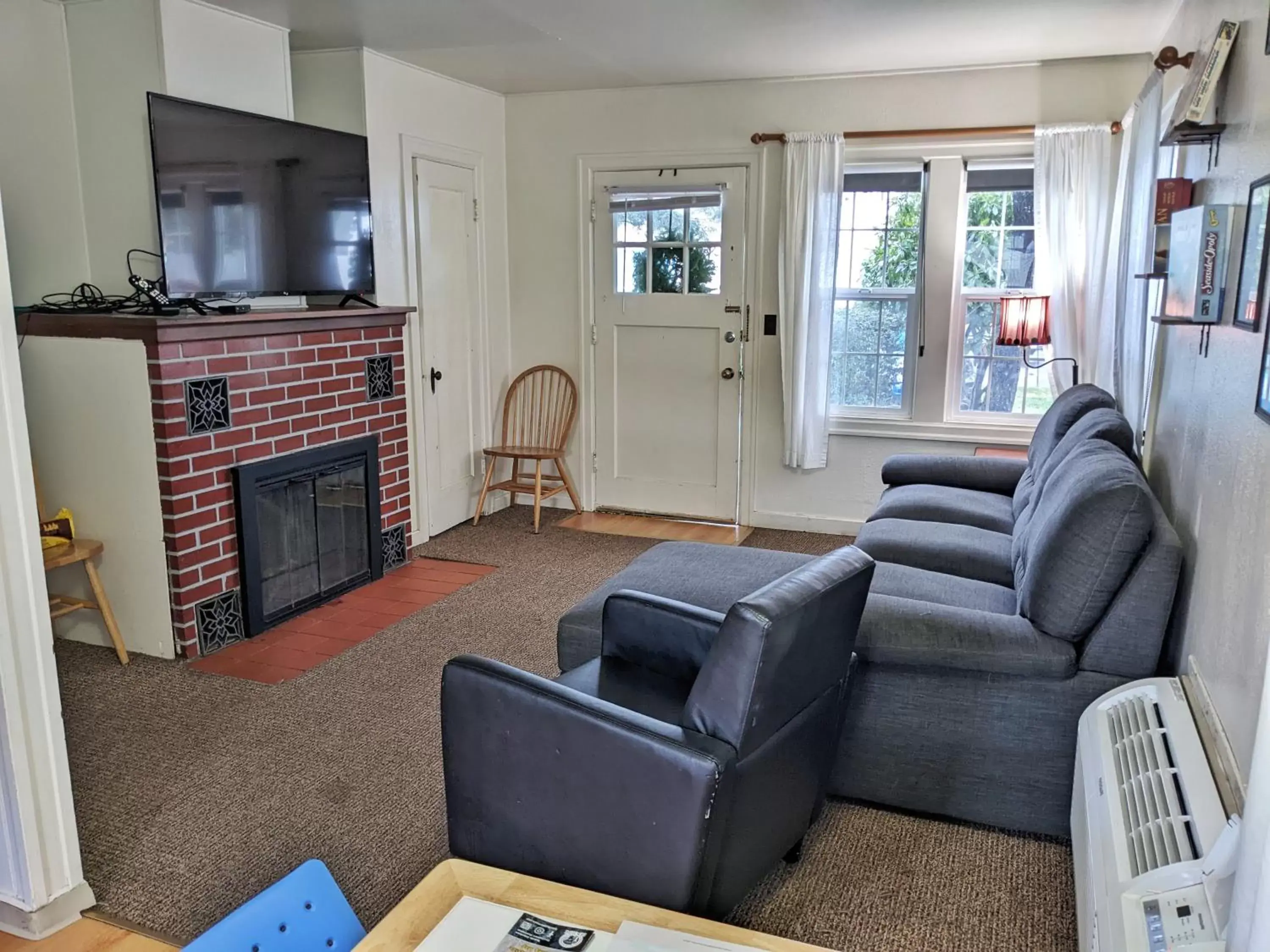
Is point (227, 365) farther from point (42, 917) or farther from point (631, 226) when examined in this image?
point (631, 226)

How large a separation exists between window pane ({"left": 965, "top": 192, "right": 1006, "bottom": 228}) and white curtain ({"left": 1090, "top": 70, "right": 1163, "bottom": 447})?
1.91 feet

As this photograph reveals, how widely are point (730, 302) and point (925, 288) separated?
3.27ft

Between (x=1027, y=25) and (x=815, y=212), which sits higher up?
(x=1027, y=25)

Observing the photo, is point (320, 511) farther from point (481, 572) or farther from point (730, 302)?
point (730, 302)

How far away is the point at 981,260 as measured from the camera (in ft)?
15.6

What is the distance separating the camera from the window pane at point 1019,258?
4672mm

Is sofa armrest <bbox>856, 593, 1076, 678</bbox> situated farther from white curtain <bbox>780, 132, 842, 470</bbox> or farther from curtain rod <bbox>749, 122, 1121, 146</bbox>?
curtain rod <bbox>749, 122, 1121, 146</bbox>

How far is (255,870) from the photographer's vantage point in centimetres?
223

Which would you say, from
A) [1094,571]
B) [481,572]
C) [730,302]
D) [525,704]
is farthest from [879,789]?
[730,302]

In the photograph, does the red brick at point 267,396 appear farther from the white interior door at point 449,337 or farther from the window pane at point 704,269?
the window pane at point 704,269

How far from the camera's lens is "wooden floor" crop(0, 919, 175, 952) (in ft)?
6.50

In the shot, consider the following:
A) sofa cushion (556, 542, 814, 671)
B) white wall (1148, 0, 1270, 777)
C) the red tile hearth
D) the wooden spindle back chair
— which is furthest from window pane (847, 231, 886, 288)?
the red tile hearth

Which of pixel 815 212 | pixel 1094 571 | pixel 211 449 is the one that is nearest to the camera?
pixel 1094 571

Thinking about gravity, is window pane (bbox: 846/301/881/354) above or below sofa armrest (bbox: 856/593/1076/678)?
above
